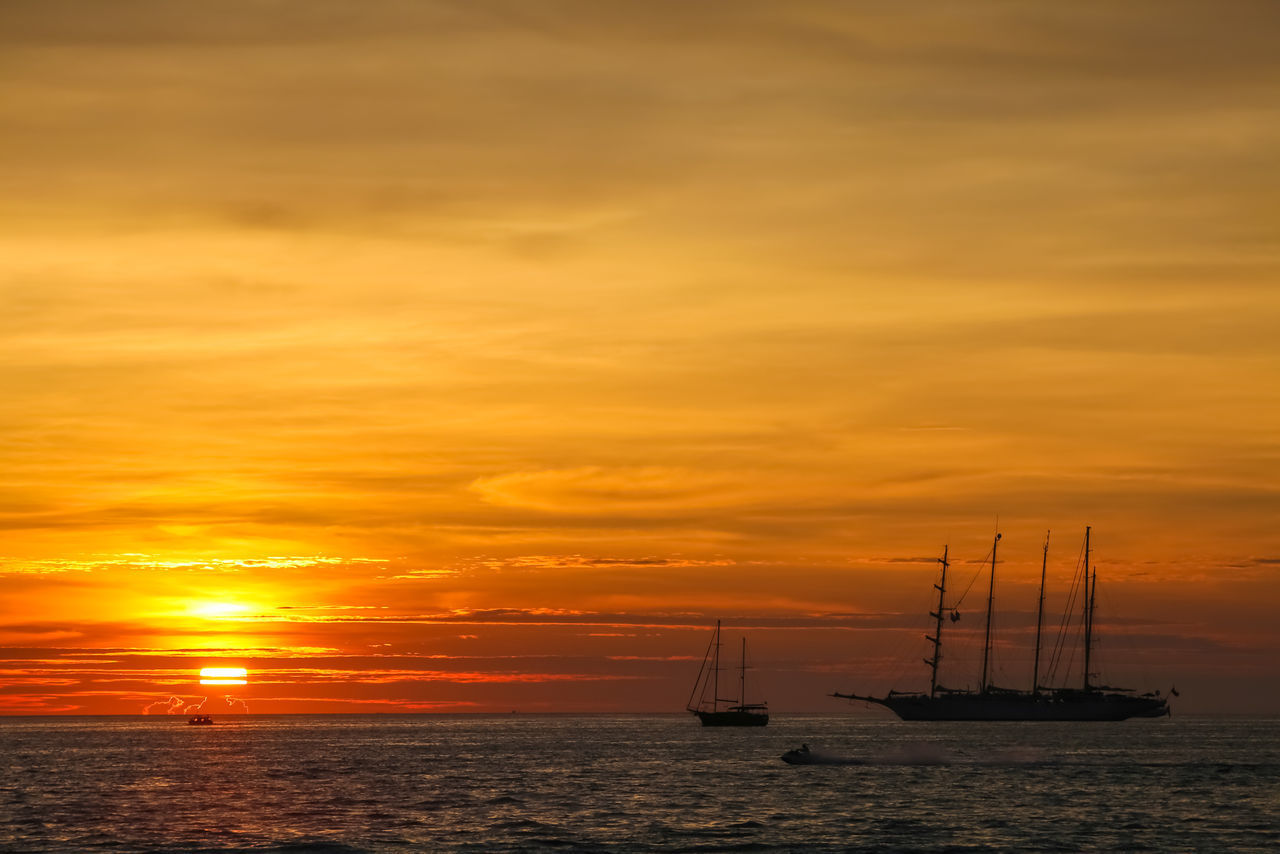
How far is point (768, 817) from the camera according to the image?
10069 centimetres

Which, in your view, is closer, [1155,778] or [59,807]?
[59,807]

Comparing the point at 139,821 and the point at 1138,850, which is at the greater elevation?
the point at 1138,850

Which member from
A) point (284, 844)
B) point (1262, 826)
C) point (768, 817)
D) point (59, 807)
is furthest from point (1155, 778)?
point (59, 807)

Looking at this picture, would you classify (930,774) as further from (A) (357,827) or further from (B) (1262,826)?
(A) (357,827)

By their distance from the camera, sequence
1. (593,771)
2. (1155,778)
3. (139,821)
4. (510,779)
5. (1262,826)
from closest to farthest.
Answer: (1262,826) < (139,821) < (1155,778) < (510,779) < (593,771)

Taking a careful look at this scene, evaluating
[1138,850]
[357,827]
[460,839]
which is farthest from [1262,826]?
[357,827]

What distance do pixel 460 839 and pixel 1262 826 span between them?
54112 mm

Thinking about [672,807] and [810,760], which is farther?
[810,760]

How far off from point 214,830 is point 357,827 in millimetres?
9990

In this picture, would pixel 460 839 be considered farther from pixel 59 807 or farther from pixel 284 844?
pixel 59 807

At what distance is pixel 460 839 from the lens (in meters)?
89.4

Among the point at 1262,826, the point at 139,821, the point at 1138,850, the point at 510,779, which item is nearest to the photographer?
the point at 1138,850

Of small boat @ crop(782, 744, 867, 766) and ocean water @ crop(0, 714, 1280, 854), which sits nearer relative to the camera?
ocean water @ crop(0, 714, 1280, 854)

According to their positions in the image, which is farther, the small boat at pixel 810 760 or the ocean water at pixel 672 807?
the small boat at pixel 810 760
